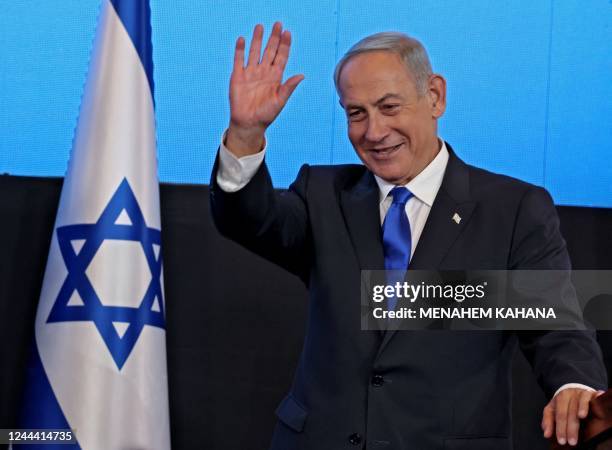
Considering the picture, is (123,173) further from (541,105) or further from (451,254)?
(541,105)

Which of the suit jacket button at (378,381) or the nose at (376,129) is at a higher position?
the nose at (376,129)

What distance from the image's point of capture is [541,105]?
339 cm

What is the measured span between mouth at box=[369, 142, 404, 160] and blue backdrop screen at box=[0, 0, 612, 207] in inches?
52.3

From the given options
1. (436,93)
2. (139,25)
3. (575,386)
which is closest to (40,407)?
(139,25)

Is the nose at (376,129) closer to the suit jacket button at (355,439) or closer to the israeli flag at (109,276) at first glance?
the suit jacket button at (355,439)

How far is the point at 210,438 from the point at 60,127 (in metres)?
1.26

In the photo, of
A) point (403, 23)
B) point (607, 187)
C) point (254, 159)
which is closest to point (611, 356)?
point (607, 187)

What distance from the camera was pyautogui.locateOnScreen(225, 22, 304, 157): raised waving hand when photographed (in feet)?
5.53

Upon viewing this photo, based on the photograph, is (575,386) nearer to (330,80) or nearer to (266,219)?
(266,219)

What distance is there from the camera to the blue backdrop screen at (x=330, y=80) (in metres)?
3.13

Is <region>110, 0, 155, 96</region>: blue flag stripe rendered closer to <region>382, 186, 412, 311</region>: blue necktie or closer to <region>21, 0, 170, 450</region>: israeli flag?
<region>21, 0, 170, 450</region>: israeli flag

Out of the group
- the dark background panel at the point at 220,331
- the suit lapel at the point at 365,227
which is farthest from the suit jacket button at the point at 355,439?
the dark background panel at the point at 220,331

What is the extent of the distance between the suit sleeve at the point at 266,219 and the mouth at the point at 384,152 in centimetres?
19

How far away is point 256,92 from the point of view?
1.70 meters
